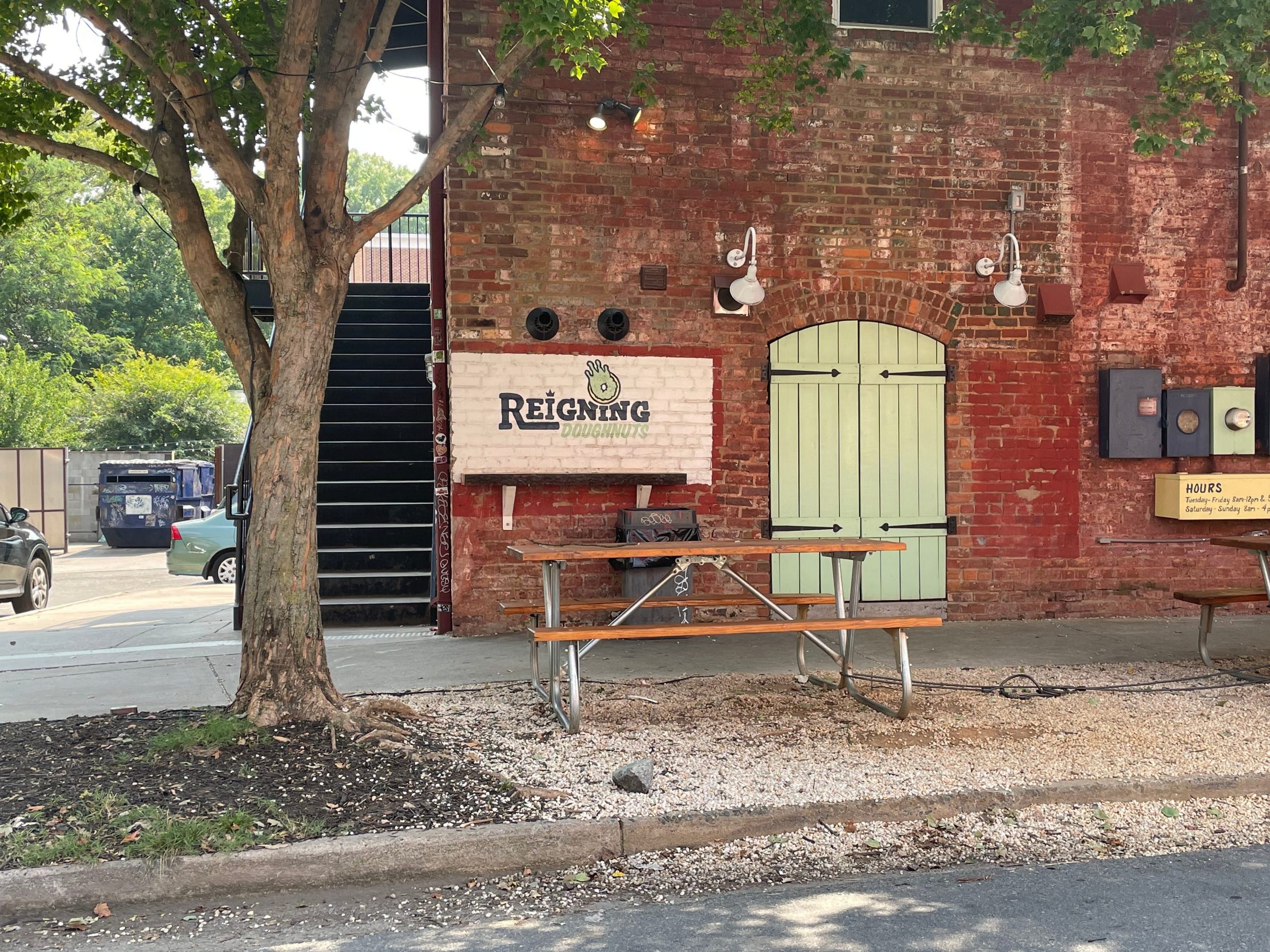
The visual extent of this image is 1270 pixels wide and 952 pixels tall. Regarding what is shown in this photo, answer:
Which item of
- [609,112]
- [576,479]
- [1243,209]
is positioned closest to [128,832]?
[576,479]

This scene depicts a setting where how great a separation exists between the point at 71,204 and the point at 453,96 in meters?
36.3

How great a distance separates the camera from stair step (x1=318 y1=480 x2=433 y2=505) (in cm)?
1065

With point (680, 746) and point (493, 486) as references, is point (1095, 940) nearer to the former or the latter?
point (680, 746)

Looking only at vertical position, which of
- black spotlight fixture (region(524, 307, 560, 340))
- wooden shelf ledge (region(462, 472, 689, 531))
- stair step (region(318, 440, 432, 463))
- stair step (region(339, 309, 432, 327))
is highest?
stair step (region(339, 309, 432, 327))

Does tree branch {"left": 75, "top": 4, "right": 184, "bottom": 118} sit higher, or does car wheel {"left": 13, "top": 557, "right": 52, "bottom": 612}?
tree branch {"left": 75, "top": 4, "right": 184, "bottom": 118}

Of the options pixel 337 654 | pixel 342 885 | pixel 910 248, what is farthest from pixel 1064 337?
pixel 342 885

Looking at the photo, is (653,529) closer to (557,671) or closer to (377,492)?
(557,671)

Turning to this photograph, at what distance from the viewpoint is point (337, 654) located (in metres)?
8.15

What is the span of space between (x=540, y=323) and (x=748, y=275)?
1753mm

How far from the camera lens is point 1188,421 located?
9.77 m

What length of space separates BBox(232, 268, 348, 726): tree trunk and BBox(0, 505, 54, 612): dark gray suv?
843 cm

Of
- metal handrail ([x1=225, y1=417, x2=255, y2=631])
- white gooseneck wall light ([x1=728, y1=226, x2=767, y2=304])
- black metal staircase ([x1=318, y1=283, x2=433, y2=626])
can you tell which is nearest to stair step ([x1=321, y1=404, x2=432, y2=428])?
black metal staircase ([x1=318, y1=283, x2=433, y2=626])

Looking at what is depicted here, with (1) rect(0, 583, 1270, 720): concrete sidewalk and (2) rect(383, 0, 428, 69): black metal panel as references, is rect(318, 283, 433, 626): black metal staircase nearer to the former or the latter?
(1) rect(0, 583, 1270, 720): concrete sidewalk

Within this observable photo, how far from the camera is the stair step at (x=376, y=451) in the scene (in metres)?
11.2
